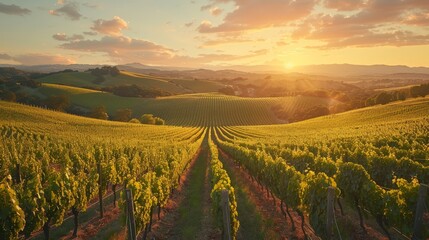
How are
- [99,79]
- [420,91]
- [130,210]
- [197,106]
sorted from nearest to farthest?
[130,210] < [420,91] < [197,106] < [99,79]

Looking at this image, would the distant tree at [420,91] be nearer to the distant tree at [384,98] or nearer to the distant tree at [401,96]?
the distant tree at [401,96]

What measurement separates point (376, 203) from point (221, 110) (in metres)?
108

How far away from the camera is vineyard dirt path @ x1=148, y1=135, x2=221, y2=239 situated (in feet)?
45.5

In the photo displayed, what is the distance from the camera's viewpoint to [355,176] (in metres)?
13.1

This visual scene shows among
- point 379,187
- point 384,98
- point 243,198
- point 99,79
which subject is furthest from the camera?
point 99,79

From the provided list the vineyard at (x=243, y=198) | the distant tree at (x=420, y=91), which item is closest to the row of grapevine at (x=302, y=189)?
the vineyard at (x=243, y=198)

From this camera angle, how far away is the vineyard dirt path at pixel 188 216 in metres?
13.9

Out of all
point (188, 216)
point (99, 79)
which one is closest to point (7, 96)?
point (99, 79)

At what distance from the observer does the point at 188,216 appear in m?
16.4

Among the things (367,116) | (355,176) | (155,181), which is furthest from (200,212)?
(367,116)

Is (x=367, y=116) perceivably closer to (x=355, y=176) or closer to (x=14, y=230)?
(x=355, y=176)

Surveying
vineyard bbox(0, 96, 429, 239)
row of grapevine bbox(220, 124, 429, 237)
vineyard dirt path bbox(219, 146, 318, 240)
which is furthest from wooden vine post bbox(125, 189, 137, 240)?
row of grapevine bbox(220, 124, 429, 237)

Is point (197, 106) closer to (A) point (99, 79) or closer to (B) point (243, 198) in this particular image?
(A) point (99, 79)

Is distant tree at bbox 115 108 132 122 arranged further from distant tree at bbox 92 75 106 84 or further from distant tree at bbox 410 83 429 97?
distant tree at bbox 410 83 429 97
